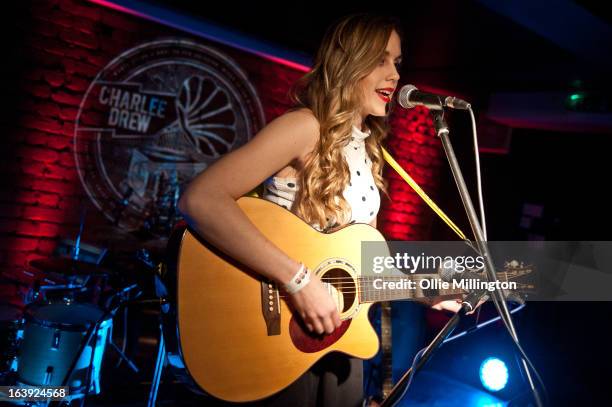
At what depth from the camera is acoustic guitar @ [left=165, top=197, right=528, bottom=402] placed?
163 cm

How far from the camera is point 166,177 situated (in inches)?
221

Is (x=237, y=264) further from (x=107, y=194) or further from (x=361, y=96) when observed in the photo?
(x=107, y=194)

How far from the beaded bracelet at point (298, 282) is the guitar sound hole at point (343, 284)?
8.4 inches

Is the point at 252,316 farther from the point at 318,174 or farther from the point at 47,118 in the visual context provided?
the point at 47,118

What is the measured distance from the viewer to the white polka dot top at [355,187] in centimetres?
196

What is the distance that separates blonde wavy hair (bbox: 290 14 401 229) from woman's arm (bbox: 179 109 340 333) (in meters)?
0.16

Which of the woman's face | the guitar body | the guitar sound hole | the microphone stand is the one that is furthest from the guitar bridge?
the woman's face

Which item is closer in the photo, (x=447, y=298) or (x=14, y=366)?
(x=447, y=298)

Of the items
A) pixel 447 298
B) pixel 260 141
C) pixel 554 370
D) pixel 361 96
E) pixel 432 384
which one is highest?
pixel 361 96

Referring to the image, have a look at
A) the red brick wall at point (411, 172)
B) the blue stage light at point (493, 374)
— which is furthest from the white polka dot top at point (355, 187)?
the red brick wall at point (411, 172)

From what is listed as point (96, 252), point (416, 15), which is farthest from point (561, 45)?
point (96, 252)

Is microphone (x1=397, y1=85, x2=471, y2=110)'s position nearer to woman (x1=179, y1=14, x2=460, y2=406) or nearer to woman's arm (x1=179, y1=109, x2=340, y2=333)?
woman (x1=179, y1=14, x2=460, y2=406)

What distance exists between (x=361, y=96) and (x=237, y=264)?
913 millimetres

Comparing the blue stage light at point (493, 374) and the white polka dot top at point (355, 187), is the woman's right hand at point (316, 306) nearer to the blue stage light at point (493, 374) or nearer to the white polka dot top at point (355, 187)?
the white polka dot top at point (355, 187)
